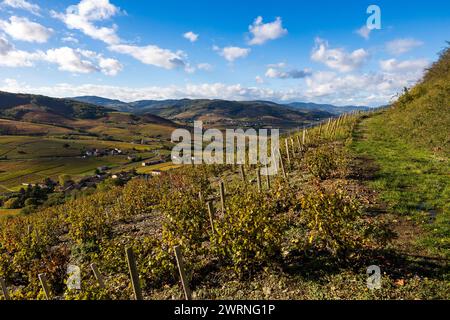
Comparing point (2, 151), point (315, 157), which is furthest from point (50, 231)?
point (2, 151)

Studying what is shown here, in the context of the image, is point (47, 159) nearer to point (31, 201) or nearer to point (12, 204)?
point (12, 204)

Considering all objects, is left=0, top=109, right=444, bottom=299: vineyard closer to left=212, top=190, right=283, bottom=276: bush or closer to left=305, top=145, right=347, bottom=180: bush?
left=212, top=190, right=283, bottom=276: bush

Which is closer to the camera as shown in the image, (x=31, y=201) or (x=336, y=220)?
(x=336, y=220)

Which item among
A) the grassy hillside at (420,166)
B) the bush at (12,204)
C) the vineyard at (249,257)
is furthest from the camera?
the bush at (12,204)

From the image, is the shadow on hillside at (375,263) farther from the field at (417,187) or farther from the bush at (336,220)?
the field at (417,187)

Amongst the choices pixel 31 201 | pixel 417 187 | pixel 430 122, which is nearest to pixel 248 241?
pixel 417 187

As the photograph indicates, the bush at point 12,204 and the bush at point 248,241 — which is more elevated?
the bush at point 248,241

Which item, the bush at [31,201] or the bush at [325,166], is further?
the bush at [31,201]

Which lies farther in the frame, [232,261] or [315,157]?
[315,157]

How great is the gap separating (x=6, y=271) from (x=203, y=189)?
42.2 ft

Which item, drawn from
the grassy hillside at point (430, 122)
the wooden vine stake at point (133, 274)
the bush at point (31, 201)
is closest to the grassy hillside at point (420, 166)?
the grassy hillside at point (430, 122)
